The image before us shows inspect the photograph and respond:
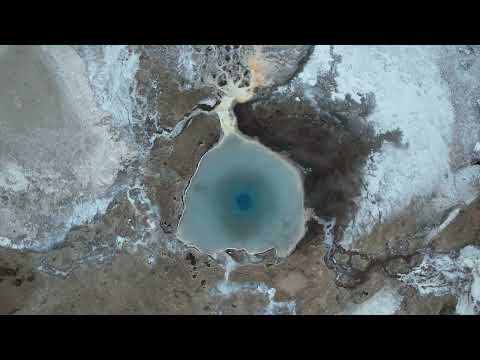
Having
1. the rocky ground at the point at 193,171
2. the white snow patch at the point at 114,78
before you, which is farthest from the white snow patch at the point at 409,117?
the white snow patch at the point at 114,78

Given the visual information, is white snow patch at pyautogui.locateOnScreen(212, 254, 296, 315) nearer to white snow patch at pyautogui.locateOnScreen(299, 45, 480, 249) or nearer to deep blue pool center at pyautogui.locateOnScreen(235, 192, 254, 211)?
deep blue pool center at pyautogui.locateOnScreen(235, 192, 254, 211)

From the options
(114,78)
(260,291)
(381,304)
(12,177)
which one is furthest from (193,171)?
(381,304)

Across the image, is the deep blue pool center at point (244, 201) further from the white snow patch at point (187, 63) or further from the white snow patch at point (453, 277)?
the white snow patch at point (453, 277)

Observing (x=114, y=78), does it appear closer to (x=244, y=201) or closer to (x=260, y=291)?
(x=244, y=201)

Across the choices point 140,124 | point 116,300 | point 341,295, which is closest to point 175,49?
point 140,124

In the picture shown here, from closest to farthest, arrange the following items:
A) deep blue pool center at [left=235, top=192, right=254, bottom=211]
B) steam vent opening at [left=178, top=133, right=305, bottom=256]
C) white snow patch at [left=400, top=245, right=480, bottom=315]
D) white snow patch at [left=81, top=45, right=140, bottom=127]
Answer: white snow patch at [left=400, top=245, right=480, bottom=315] → white snow patch at [left=81, top=45, right=140, bottom=127] → steam vent opening at [left=178, top=133, right=305, bottom=256] → deep blue pool center at [left=235, top=192, right=254, bottom=211]

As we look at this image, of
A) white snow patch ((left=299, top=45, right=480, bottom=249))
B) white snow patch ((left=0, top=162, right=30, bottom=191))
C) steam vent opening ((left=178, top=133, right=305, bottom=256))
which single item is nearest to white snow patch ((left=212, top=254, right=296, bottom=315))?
steam vent opening ((left=178, top=133, right=305, bottom=256))

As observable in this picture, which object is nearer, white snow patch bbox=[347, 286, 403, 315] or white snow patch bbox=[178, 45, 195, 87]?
white snow patch bbox=[347, 286, 403, 315]
